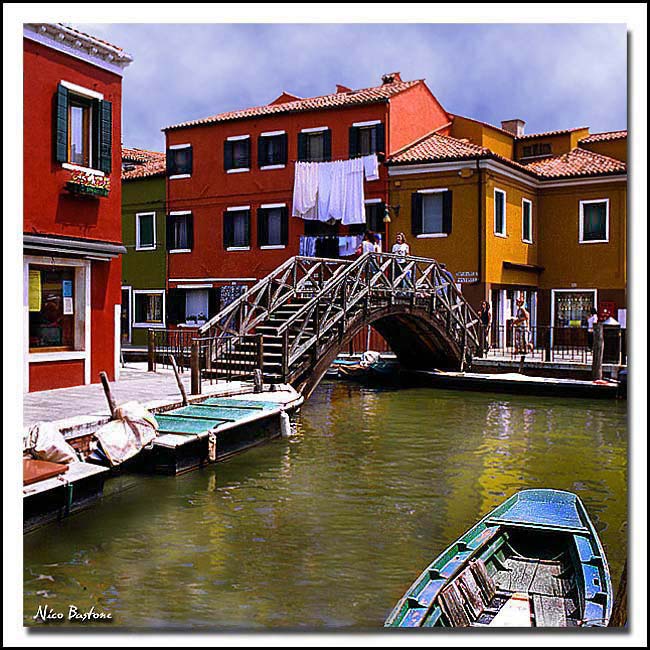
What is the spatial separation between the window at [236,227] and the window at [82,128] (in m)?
9.69

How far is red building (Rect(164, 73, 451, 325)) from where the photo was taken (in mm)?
17781

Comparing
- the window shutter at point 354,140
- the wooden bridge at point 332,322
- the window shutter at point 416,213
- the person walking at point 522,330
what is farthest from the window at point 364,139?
the person walking at point 522,330

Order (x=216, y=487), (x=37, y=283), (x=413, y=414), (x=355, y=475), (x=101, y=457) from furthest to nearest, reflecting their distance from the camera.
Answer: (x=413, y=414)
(x=37, y=283)
(x=355, y=475)
(x=216, y=487)
(x=101, y=457)

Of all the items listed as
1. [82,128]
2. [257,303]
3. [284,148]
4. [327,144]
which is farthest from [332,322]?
[284,148]

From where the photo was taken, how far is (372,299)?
42.8ft

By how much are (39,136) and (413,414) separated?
6.35 metres

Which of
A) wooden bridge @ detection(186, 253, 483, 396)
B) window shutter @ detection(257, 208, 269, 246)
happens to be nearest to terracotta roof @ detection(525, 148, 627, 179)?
wooden bridge @ detection(186, 253, 483, 396)

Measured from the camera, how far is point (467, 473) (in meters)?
8.04

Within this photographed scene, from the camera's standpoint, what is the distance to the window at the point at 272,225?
1864cm

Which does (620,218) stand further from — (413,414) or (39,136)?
(39,136)

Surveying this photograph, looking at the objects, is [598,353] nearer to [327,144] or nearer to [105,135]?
[327,144]

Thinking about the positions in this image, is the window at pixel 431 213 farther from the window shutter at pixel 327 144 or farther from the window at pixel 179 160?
the window at pixel 179 160

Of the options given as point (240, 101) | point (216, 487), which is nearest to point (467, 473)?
point (216, 487)

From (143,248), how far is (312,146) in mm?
5024
